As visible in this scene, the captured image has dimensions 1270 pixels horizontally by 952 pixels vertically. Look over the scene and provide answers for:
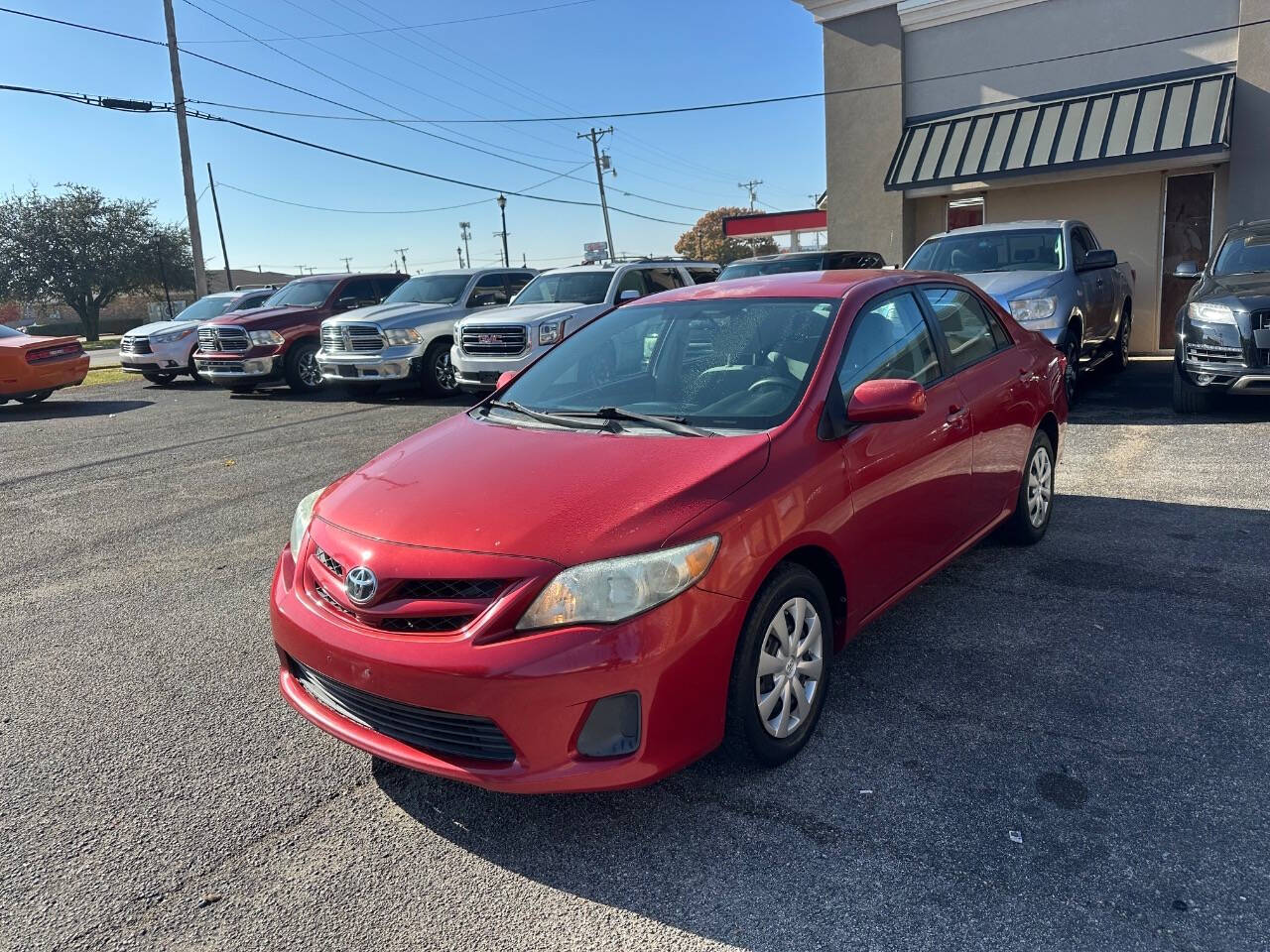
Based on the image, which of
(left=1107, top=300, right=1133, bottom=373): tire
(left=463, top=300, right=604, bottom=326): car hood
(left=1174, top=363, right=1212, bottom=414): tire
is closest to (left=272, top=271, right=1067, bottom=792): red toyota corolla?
(left=1174, top=363, right=1212, bottom=414): tire

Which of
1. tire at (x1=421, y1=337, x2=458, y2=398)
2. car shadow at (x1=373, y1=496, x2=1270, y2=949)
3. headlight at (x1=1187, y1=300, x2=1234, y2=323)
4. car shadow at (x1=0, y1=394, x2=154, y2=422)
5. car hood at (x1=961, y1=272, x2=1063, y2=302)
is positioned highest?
car hood at (x1=961, y1=272, x2=1063, y2=302)

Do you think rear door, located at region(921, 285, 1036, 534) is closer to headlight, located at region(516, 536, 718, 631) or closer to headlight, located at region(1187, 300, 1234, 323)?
headlight, located at region(516, 536, 718, 631)

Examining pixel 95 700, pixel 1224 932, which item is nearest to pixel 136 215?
pixel 95 700

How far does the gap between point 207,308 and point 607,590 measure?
59.2 ft

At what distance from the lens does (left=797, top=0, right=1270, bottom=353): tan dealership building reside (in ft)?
43.0

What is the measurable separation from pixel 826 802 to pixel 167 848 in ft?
6.79

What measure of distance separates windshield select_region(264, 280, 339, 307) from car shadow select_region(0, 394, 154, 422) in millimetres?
2643

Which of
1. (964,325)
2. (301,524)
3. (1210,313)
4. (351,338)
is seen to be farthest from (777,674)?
(351,338)

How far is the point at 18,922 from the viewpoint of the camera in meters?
2.56

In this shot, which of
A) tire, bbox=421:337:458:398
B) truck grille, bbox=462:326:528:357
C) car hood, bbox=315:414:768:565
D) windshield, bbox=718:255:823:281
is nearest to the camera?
car hood, bbox=315:414:768:565

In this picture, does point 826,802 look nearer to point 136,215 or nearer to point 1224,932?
point 1224,932

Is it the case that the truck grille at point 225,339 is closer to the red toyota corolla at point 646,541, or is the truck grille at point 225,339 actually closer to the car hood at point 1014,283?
the car hood at point 1014,283

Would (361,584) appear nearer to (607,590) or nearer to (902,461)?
(607,590)

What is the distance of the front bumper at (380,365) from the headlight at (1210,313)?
9.23 metres
